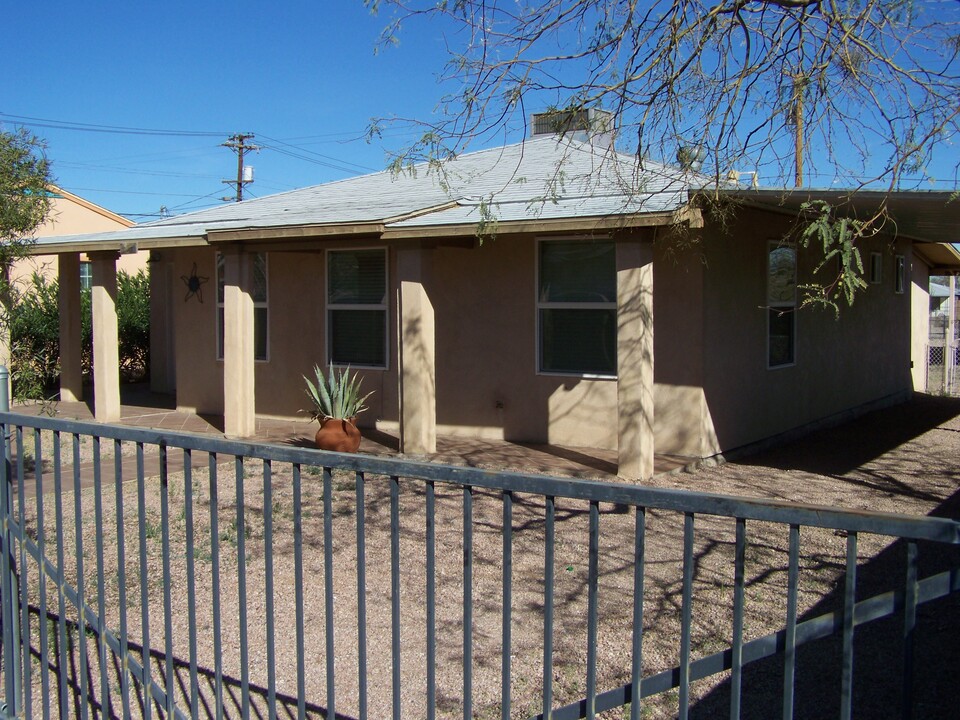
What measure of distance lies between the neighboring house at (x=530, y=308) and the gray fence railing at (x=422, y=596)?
231cm

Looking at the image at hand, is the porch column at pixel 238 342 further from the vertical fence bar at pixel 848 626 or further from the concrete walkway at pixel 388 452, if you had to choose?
the vertical fence bar at pixel 848 626

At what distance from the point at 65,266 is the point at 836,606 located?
13.2 m

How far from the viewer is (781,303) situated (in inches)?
449

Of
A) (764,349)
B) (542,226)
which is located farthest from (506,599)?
(764,349)

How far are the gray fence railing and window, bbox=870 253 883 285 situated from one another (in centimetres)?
855

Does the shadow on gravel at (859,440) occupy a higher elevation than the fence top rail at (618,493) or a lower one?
lower

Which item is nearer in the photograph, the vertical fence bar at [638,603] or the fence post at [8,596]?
the vertical fence bar at [638,603]

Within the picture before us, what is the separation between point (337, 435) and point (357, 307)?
2.61 meters

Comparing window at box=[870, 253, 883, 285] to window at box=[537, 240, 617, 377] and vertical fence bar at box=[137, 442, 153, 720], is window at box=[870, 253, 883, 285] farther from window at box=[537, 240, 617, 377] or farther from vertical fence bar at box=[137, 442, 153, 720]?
vertical fence bar at box=[137, 442, 153, 720]

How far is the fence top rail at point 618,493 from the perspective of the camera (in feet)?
6.63

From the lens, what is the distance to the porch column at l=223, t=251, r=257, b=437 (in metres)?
11.2

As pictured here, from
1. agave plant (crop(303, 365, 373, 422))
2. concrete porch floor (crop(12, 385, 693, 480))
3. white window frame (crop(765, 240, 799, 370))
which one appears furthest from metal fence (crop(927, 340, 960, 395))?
agave plant (crop(303, 365, 373, 422))

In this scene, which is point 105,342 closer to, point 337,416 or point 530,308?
point 337,416

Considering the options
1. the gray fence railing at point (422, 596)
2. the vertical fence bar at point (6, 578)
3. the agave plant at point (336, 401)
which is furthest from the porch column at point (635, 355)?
the vertical fence bar at point (6, 578)
